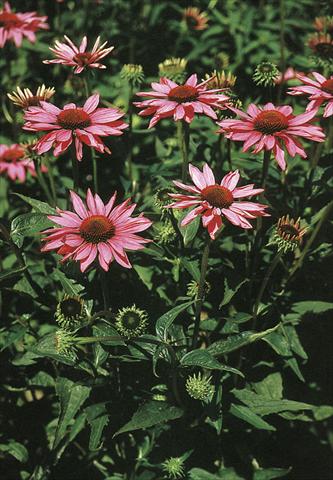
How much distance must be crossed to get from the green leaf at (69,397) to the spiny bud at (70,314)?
6.3 inches

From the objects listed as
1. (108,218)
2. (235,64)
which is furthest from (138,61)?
(108,218)

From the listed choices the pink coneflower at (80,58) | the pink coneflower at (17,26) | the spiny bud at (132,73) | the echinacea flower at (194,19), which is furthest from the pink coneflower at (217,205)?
the echinacea flower at (194,19)

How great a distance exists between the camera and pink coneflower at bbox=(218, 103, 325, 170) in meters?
1.30

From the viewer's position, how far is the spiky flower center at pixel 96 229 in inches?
47.0

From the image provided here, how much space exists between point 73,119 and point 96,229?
28cm

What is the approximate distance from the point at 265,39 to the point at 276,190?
3.43 ft

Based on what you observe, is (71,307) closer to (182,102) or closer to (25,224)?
(25,224)

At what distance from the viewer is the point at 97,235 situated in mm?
1194

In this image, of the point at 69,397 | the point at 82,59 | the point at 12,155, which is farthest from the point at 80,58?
the point at 69,397

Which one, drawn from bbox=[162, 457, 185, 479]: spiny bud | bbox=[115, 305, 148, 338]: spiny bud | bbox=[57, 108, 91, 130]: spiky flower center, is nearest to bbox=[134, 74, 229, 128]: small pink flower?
bbox=[57, 108, 91, 130]: spiky flower center

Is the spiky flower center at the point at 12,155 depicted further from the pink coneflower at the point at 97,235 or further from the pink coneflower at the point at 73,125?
the pink coneflower at the point at 97,235

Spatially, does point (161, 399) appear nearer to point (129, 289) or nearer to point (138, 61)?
point (129, 289)

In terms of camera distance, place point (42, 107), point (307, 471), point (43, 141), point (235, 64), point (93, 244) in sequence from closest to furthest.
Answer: point (93, 244)
point (43, 141)
point (42, 107)
point (307, 471)
point (235, 64)

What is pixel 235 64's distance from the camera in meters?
2.68
